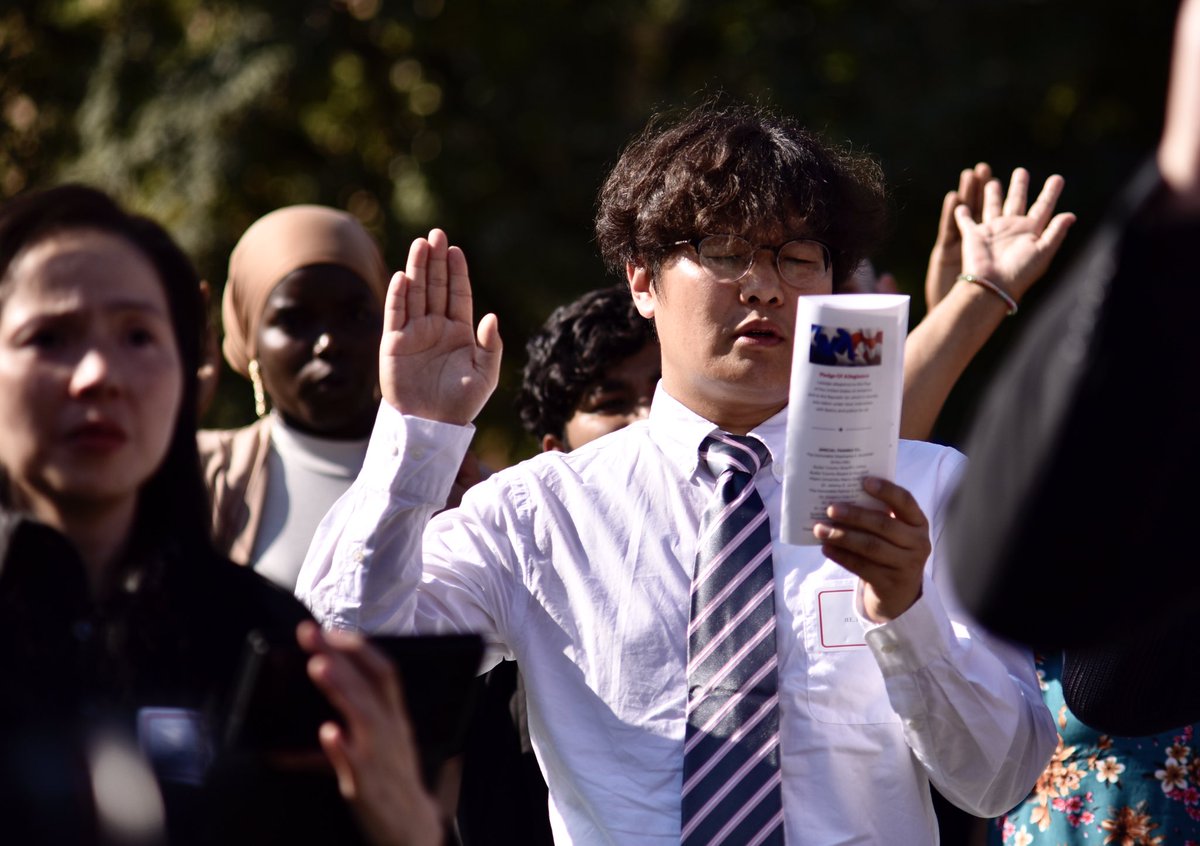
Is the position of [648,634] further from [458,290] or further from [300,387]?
[300,387]

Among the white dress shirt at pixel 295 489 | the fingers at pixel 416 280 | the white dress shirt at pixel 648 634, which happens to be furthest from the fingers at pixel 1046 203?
the white dress shirt at pixel 295 489

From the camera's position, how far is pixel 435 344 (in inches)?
110

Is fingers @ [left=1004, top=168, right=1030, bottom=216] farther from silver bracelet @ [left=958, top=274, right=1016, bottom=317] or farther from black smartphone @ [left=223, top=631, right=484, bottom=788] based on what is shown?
black smartphone @ [left=223, top=631, right=484, bottom=788]

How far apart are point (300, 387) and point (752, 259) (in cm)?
168

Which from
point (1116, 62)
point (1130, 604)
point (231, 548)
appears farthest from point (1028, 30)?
point (1130, 604)

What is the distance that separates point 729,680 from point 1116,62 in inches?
327

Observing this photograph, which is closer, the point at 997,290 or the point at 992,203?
the point at 997,290

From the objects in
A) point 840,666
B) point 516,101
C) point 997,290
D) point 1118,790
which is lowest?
point 1118,790

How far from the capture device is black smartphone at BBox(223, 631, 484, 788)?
1762 mm

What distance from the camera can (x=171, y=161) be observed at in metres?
9.49

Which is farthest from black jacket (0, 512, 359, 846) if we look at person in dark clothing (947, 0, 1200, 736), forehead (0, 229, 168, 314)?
person in dark clothing (947, 0, 1200, 736)

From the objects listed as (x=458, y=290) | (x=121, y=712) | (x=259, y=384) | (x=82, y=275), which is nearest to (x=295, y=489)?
(x=259, y=384)

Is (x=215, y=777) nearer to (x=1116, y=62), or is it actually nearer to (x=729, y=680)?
(x=729, y=680)

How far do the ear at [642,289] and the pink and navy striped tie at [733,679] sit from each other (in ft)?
1.70
